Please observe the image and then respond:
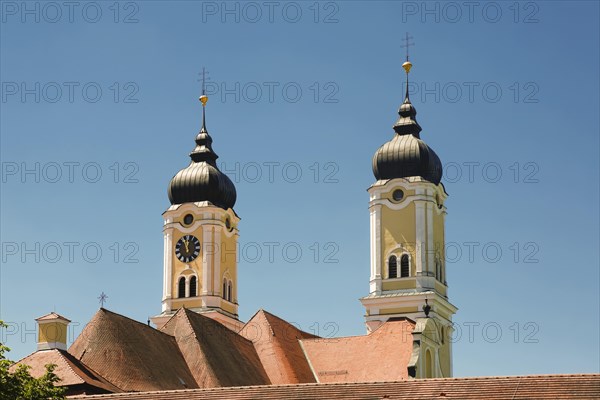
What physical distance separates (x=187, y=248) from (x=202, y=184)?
3684 millimetres

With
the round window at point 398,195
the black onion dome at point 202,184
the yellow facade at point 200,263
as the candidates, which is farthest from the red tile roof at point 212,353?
the black onion dome at point 202,184

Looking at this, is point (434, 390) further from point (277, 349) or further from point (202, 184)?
point (202, 184)

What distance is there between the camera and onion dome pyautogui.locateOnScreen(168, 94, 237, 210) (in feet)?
241

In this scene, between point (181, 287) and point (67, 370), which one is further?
point (181, 287)

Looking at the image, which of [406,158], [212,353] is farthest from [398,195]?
[212,353]

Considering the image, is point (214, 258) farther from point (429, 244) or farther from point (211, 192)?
point (429, 244)

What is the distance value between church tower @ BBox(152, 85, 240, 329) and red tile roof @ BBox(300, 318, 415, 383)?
1132cm

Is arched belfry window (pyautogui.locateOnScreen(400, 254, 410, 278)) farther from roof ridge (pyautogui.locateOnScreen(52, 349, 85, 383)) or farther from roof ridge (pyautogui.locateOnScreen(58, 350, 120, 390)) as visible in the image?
roof ridge (pyautogui.locateOnScreen(52, 349, 85, 383))

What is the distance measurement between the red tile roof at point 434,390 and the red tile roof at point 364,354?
2187cm

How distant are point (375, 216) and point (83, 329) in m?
24.5

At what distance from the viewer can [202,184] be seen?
73312 mm

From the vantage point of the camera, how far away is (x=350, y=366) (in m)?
59.8

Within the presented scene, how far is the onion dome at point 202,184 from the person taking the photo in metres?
73.3

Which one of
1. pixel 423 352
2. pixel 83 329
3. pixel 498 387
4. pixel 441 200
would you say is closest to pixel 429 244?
pixel 441 200
